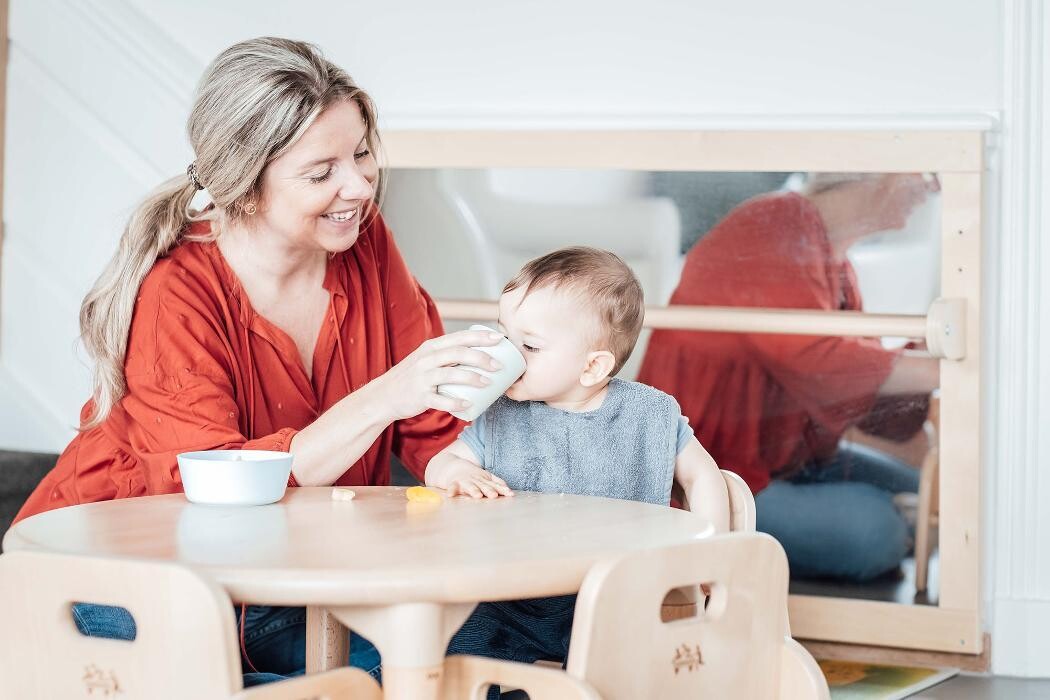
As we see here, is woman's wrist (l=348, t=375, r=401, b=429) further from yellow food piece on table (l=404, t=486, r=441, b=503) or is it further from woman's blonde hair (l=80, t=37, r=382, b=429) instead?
woman's blonde hair (l=80, t=37, r=382, b=429)

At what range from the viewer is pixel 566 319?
5.02 feet

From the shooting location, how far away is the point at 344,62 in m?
2.76

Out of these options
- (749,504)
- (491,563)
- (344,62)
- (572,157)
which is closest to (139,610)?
(491,563)

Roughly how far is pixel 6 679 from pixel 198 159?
812 millimetres

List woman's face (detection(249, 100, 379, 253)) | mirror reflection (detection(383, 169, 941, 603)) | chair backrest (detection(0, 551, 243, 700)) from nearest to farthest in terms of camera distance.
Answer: chair backrest (detection(0, 551, 243, 700)), woman's face (detection(249, 100, 379, 253)), mirror reflection (detection(383, 169, 941, 603))

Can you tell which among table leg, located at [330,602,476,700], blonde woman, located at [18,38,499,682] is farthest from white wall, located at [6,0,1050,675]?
table leg, located at [330,602,476,700]

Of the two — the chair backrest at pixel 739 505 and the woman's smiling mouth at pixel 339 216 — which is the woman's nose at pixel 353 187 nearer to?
the woman's smiling mouth at pixel 339 216

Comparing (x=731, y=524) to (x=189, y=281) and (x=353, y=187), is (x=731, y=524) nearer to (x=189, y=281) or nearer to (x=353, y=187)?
(x=353, y=187)

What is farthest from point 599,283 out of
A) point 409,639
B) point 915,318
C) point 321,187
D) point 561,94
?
point 561,94

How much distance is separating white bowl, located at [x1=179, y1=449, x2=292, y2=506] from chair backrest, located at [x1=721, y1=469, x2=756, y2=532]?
53 cm

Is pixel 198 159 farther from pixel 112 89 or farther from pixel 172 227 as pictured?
pixel 112 89

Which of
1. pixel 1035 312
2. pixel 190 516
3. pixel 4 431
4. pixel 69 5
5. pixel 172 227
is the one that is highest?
pixel 69 5

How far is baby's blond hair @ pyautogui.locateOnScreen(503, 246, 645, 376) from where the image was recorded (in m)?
1.54

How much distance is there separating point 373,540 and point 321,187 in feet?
2.11
